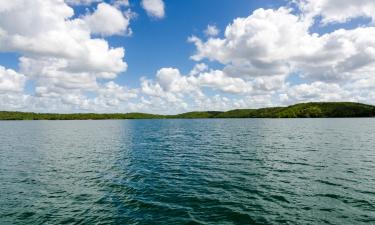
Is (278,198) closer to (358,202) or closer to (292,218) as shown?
(292,218)

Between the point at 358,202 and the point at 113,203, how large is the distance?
2418 centimetres

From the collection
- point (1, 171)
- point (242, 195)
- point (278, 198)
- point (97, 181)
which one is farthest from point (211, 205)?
point (1, 171)

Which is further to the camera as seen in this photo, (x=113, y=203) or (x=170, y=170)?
(x=170, y=170)

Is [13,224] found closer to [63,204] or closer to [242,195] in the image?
[63,204]

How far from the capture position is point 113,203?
24.1m

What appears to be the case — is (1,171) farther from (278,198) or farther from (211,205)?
(278,198)

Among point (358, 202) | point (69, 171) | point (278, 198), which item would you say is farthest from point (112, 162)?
point (358, 202)

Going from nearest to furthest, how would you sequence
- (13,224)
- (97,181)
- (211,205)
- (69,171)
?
(13,224) → (211,205) → (97,181) → (69,171)

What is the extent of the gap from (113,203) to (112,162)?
21773mm

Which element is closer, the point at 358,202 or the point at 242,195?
the point at 358,202

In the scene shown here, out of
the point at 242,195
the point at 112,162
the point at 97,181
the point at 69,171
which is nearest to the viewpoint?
the point at 242,195

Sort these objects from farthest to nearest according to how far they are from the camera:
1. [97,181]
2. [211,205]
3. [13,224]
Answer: [97,181]
[211,205]
[13,224]

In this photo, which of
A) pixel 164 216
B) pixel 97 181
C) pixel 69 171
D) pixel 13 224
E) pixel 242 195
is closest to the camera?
pixel 13 224

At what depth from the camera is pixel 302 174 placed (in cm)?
3372
